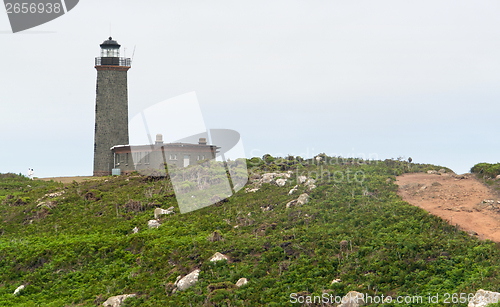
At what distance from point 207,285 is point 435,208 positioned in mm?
10121

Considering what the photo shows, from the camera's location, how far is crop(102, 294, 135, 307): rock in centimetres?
1557

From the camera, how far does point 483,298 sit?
1210 centimetres

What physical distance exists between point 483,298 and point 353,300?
11.2 feet

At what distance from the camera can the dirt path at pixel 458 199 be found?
57.1ft

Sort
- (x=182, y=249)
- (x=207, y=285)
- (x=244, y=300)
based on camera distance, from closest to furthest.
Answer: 1. (x=244, y=300)
2. (x=207, y=285)
3. (x=182, y=249)

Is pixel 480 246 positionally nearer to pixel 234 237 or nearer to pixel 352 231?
pixel 352 231

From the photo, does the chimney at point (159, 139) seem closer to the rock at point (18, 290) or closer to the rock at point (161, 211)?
the rock at point (161, 211)

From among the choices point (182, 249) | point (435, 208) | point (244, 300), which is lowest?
point (244, 300)

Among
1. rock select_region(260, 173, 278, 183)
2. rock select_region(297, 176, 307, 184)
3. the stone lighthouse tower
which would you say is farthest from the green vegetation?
the stone lighthouse tower

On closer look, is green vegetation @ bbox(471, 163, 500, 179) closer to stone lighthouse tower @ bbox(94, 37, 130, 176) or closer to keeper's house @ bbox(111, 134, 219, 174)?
keeper's house @ bbox(111, 134, 219, 174)

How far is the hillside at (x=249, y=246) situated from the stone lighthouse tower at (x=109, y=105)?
558 inches

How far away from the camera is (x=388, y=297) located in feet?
43.4

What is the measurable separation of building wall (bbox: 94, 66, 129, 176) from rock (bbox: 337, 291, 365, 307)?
31401mm

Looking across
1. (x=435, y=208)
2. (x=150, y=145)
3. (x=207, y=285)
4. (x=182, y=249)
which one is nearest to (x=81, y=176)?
(x=150, y=145)
